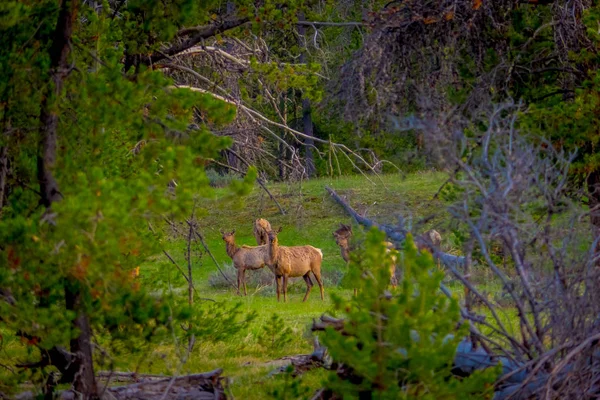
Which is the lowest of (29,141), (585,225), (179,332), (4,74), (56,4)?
(179,332)

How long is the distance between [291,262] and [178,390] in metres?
10.9

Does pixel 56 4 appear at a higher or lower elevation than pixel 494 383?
higher

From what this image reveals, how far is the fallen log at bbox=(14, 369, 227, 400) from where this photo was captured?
714 centimetres

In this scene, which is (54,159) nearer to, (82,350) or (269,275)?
(82,350)

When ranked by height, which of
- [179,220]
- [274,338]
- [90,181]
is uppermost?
[90,181]

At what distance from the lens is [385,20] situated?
11016mm

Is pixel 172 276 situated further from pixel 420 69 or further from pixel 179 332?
pixel 420 69

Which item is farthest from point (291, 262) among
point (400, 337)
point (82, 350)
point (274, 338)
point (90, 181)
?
point (400, 337)

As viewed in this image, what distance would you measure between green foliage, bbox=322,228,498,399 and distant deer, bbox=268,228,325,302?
38.5 ft

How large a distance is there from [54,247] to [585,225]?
361 cm

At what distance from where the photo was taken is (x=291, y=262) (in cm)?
1806

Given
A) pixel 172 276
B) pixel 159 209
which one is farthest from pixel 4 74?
pixel 172 276

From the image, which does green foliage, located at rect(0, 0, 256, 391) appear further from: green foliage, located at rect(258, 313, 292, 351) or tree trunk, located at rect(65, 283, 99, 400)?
green foliage, located at rect(258, 313, 292, 351)

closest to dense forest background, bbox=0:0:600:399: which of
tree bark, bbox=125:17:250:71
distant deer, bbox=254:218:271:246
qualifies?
tree bark, bbox=125:17:250:71
